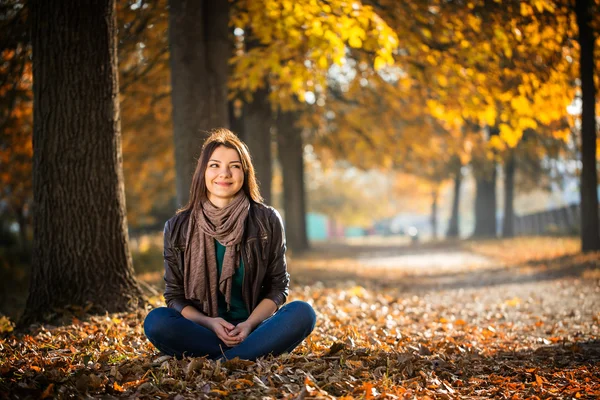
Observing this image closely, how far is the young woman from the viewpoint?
13.6ft

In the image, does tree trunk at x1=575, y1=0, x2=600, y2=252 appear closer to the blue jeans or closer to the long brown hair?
the long brown hair

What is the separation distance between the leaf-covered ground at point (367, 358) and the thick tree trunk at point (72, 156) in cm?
A: 43

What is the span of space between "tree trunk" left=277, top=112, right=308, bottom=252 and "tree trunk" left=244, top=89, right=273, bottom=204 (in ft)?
11.1

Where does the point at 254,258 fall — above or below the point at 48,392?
above

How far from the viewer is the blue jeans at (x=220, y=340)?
4.12 metres

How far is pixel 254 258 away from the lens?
4398 mm

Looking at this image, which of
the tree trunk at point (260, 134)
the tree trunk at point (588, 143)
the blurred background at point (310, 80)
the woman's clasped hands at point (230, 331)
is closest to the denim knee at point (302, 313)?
the woman's clasped hands at point (230, 331)

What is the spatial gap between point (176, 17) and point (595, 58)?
9.38 m

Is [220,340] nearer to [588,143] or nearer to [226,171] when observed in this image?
[226,171]

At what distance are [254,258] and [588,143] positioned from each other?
35.7 ft

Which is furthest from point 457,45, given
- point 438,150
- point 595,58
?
point 438,150

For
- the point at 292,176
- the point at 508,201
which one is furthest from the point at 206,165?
the point at 508,201

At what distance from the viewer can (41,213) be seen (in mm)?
5957

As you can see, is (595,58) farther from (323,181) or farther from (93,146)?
(323,181)
